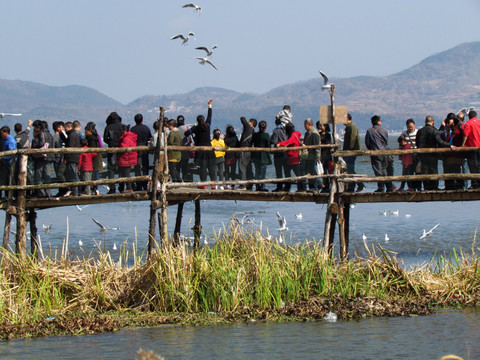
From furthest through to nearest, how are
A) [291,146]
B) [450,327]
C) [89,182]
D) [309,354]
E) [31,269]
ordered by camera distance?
[291,146]
[89,182]
[31,269]
[450,327]
[309,354]

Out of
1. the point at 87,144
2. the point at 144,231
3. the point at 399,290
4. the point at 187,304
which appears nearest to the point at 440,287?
the point at 399,290

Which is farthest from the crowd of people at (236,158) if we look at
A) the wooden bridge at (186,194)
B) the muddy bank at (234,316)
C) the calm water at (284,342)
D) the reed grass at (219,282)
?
the calm water at (284,342)

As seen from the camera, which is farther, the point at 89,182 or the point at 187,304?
the point at 89,182

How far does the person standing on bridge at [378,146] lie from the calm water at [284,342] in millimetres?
4305

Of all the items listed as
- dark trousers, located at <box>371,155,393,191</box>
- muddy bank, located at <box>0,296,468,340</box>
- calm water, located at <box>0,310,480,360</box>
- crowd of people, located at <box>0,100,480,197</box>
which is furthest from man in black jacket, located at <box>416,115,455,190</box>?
calm water, located at <box>0,310,480,360</box>

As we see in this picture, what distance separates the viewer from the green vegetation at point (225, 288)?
13.8 m

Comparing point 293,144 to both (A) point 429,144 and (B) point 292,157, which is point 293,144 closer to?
(B) point 292,157

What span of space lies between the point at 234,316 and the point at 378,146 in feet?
19.1

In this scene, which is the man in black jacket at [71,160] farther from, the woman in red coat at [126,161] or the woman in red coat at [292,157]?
the woman in red coat at [292,157]

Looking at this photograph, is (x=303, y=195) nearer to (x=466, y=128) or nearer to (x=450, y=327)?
(x=466, y=128)

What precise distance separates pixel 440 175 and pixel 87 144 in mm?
7253

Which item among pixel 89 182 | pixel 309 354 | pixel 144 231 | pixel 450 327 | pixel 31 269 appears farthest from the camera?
pixel 144 231

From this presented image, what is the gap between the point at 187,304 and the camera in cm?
Result: 1398

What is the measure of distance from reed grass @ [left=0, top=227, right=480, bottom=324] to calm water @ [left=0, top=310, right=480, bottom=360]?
26.1 inches
